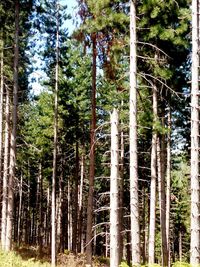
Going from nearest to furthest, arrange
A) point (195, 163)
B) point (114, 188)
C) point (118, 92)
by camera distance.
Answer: point (114, 188) → point (195, 163) → point (118, 92)

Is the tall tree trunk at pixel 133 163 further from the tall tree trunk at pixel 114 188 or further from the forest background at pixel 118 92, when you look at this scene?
the tall tree trunk at pixel 114 188

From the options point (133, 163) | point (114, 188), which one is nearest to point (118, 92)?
point (133, 163)

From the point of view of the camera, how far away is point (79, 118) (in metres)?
27.3

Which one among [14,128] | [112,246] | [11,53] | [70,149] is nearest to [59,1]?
[11,53]

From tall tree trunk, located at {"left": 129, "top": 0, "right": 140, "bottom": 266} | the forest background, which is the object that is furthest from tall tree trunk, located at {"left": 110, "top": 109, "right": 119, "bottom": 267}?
tall tree trunk, located at {"left": 129, "top": 0, "right": 140, "bottom": 266}

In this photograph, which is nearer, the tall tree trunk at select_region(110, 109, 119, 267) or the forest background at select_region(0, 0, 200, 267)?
the tall tree trunk at select_region(110, 109, 119, 267)

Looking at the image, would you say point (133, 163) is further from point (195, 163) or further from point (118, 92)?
point (118, 92)

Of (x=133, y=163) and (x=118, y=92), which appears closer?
(x=133, y=163)

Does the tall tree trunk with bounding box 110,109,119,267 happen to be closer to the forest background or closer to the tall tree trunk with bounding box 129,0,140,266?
the forest background

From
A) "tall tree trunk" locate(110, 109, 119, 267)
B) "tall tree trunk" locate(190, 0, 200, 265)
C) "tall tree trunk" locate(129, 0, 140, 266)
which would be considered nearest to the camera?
"tall tree trunk" locate(110, 109, 119, 267)

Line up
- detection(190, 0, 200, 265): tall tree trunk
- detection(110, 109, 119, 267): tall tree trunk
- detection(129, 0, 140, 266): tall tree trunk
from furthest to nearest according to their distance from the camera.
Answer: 1. detection(129, 0, 140, 266): tall tree trunk
2. detection(190, 0, 200, 265): tall tree trunk
3. detection(110, 109, 119, 267): tall tree trunk

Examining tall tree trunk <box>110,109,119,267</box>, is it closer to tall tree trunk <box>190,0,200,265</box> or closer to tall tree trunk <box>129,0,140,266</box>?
tall tree trunk <box>129,0,140,266</box>

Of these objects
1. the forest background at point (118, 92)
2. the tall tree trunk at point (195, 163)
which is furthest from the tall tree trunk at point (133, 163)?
the tall tree trunk at point (195, 163)

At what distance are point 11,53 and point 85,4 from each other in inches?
318
